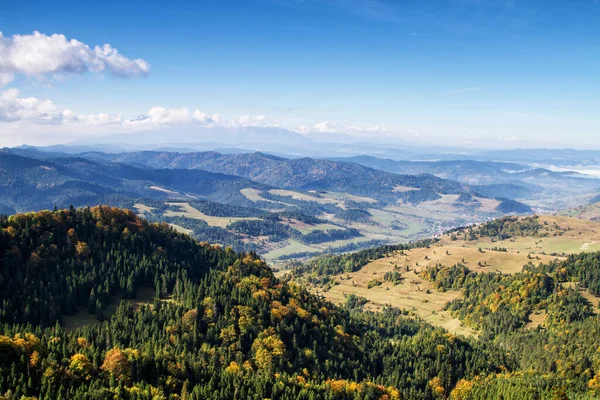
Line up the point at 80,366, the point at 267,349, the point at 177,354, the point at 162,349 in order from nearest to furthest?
the point at 80,366, the point at 162,349, the point at 177,354, the point at 267,349

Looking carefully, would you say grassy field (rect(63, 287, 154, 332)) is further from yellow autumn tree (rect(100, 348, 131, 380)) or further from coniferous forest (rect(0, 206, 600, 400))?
yellow autumn tree (rect(100, 348, 131, 380))

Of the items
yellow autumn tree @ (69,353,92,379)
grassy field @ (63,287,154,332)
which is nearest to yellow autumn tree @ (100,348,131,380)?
yellow autumn tree @ (69,353,92,379)

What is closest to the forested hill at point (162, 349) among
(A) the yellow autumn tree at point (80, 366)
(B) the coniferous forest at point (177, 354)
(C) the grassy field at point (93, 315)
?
(A) the yellow autumn tree at point (80, 366)

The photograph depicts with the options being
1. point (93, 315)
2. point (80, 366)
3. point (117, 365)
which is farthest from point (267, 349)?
point (80, 366)

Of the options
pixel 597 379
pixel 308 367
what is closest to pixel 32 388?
pixel 308 367

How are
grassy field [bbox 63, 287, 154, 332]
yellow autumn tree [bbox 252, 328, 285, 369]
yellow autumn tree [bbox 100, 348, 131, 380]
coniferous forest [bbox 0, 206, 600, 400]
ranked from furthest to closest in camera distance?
yellow autumn tree [bbox 252, 328, 285, 369], grassy field [bbox 63, 287, 154, 332], yellow autumn tree [bbox 100, 348, 131, 380], coniferous forest [bbox 0, 206, 600, 400]

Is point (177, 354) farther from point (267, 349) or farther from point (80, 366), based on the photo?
→ point (80, 366)

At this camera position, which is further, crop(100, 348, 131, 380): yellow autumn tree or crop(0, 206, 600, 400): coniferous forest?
crop(100, 348, 131, 380): yellow autumn tree

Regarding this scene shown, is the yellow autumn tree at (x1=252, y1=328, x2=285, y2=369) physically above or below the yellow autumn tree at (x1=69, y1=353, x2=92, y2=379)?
below

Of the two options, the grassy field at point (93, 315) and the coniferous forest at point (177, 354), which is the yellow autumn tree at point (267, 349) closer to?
the coniferous forest at point (177, 354)

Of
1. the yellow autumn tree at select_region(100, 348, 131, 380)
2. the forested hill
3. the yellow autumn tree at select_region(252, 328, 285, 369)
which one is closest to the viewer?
the forested hill
